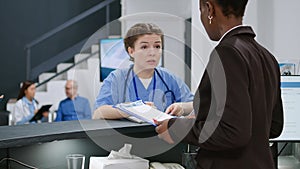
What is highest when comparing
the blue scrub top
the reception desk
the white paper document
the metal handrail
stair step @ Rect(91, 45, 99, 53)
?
the metal handrail

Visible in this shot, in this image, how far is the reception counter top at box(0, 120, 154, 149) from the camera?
1.50 m

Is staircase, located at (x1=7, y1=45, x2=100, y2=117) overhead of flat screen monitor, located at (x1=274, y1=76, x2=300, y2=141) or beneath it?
overhead

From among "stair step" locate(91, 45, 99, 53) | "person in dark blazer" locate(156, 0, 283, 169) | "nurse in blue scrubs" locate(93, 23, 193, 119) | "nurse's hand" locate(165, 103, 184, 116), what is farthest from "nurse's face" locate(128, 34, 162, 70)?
"stair step" locate(91, 45, 99, 53)

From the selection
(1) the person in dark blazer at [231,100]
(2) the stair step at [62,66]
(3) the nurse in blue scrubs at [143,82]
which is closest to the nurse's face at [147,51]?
(3) the nurse in blue scrubs at [143,82]

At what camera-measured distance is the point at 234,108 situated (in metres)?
1.17

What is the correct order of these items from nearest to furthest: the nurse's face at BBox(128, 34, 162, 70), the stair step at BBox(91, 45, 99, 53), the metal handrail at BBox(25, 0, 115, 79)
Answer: the nurse's face at BBox(128, 34, 162, 70), the stair step at BBox(91, 45, 99, 53), the metal handrail at BBox(25, 0, 115, 79)

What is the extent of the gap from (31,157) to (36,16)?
261 inches

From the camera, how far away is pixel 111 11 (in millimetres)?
8445

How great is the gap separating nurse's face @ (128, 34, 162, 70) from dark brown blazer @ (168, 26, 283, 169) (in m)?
0.58

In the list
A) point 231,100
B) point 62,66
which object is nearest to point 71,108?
point 62,66

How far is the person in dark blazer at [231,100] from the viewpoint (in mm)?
1185

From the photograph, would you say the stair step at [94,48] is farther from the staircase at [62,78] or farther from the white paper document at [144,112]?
the white paper document at [144,112]

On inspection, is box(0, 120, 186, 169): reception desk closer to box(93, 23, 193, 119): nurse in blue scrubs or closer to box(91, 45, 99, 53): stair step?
box(93, 23, 193, 119): nurse in blue scrubs

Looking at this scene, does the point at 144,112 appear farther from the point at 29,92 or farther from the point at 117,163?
the point at 29,92
